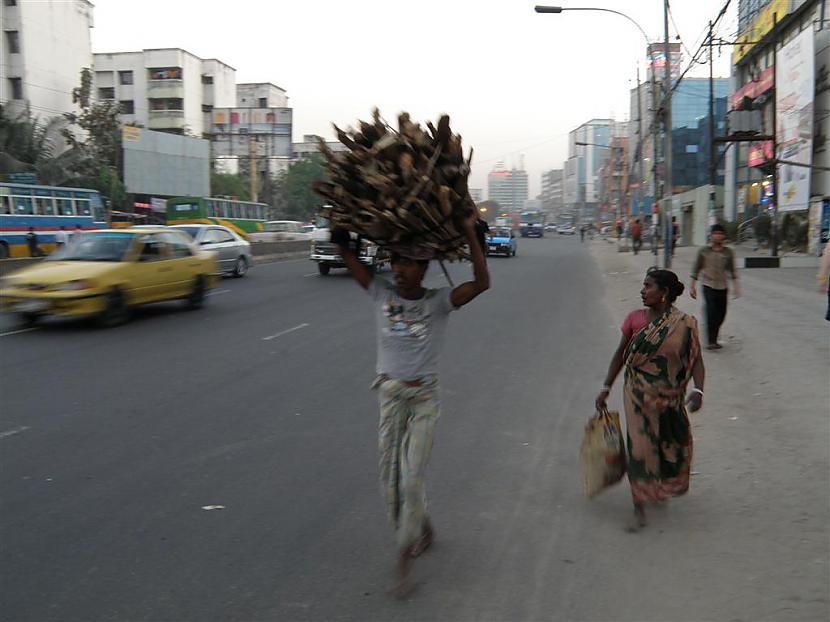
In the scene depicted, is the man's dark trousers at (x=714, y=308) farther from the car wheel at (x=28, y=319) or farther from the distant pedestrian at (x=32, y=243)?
the distant pedestrian at (x=32, y=243)

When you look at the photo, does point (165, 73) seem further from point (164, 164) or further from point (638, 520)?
point (638, 520)

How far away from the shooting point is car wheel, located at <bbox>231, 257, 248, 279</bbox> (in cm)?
2238

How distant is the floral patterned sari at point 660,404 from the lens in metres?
4.14

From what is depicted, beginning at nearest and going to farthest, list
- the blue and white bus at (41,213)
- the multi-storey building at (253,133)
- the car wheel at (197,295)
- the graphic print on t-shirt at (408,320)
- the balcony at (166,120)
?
the graphic print on t-shirt at (408,320), the car wheel at (197,295), the blue and white bus at (41,213), the multi-storey building at (253,133), the balcony at (166,120)

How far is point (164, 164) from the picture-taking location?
2136 inches

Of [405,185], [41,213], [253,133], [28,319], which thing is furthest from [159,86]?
[405,185]

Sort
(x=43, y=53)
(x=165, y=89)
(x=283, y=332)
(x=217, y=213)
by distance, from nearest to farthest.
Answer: (x=283, y=332) → (x=217, y=213) → (x=43, y=53) → (x=165, y=89)

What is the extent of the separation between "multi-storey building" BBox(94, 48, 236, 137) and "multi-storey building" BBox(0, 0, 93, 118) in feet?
45.8

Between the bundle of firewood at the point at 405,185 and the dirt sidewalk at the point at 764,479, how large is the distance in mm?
2114

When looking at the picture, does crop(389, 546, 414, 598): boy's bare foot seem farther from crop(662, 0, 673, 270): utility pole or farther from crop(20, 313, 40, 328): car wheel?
crop(662, 0, 673, 270): utility pole

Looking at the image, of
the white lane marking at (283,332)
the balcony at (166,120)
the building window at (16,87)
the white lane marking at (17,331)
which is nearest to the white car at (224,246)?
the white lane marking at (17,331)

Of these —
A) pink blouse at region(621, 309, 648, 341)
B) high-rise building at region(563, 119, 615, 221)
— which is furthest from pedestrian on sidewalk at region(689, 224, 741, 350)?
high-rise building at region(563, 119, 615, 221)

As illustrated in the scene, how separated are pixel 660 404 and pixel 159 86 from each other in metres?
75.2

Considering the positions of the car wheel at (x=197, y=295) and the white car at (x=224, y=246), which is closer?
the car wheel at (x=197, y=295)
